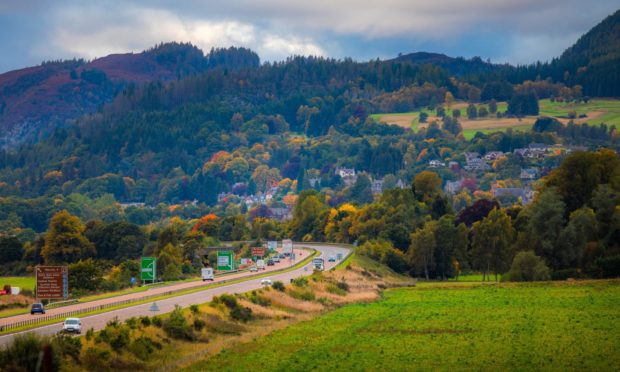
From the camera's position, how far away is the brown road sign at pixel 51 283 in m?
70.8

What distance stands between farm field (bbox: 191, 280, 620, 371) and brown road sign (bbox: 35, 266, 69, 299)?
58.3ft

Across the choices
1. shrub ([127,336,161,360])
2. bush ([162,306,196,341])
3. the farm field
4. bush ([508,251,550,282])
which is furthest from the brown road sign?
bush ([508,251,550,282])

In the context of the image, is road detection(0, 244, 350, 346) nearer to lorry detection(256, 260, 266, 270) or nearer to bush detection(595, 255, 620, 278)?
lorry detection(256, 260, 266, 270)

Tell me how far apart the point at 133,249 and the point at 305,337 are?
9618cm

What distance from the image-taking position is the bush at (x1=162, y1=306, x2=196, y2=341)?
52.1 m

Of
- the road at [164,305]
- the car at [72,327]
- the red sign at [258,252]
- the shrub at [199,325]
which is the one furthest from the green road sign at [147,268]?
the car at [72,327]

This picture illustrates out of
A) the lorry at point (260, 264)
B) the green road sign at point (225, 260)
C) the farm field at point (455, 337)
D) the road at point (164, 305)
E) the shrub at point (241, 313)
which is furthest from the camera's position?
the lorry at point (260, 264)

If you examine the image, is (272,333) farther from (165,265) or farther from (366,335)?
(165,265)

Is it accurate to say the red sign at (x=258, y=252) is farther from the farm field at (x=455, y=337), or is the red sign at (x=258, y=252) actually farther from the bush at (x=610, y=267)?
the farm field at (x=455, y=337)

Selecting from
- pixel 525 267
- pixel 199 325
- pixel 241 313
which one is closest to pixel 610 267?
pixel 525 267

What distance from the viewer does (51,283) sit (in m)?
71.1

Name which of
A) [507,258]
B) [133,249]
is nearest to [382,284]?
[507,258]

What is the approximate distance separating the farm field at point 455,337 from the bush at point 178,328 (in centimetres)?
359

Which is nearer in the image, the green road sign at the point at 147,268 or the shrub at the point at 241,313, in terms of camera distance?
the shrub at the point at 241,313
